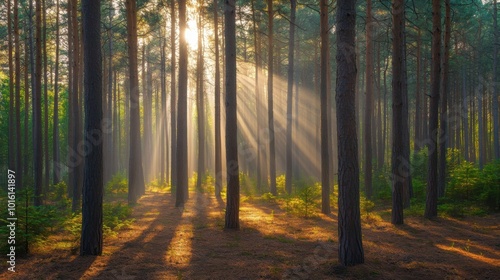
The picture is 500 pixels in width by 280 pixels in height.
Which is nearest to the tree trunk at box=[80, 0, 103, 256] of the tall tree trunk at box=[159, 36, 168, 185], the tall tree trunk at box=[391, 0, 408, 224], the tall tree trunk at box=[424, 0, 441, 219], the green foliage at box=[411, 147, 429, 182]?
the tall tree trunk at box=[391, 0, 408, 224]

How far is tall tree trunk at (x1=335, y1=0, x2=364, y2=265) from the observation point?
21.1ft

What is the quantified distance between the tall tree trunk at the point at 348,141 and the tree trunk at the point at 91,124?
4.81 m

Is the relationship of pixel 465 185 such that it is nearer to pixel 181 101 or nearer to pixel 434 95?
pixel 434 95

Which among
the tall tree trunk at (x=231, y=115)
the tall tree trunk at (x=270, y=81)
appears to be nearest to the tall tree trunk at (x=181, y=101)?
the tall tree trunk at (x=270, y=81)

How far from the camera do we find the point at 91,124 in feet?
23.8

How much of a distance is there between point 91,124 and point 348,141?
16.7 feet

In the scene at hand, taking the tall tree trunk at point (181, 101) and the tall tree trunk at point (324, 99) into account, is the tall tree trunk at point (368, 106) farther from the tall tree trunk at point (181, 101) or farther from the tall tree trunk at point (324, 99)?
the tall tree trunk at point (181, 101)

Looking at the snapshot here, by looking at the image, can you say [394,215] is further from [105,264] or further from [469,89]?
[469,89]

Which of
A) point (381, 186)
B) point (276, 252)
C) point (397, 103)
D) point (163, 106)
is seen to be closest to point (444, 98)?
point (397, 103)

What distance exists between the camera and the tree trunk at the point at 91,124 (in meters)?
7.23

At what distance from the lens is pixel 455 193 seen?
15469mm

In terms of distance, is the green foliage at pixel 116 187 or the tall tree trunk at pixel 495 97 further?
the green foliage at pixel 116 187

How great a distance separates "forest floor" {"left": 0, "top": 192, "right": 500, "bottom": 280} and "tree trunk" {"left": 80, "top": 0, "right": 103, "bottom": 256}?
0.56 m

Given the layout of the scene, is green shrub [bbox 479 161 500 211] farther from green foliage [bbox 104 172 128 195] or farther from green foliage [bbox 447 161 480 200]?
green foliage [bbox 104 172 128 195]
